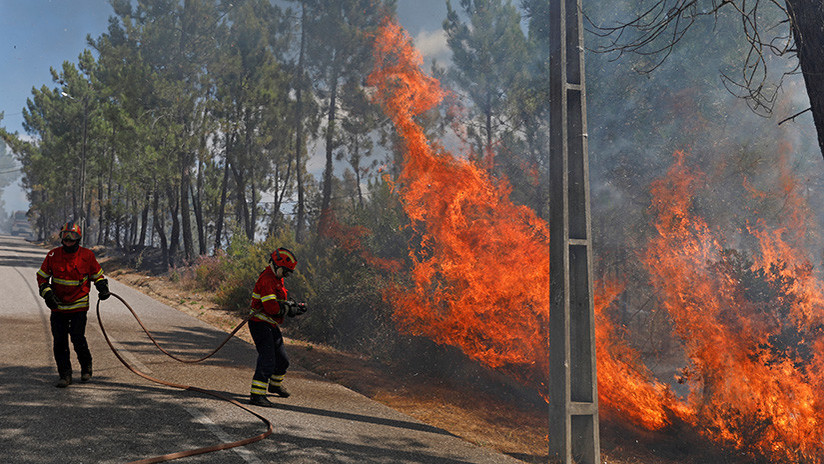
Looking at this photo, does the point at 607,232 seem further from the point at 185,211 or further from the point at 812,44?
the point at 185,211

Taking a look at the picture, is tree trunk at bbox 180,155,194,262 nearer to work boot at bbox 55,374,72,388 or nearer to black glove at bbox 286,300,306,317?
work boot at bbox 55,374,72,388

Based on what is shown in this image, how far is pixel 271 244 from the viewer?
16.0 m

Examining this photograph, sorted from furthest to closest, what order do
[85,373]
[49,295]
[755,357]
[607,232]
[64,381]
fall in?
1. [607,232]
2. [755,357]
3. [85,373]
4. [64,381]
5. [49,295]

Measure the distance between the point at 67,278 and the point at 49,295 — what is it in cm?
27

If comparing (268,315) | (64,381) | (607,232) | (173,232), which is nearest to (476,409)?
(268,315)

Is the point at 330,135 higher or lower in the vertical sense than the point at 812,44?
higher

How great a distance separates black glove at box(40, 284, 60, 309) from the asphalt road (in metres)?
0.93

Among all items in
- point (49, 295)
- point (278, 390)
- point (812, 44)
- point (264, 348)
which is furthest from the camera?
point (278, 390)

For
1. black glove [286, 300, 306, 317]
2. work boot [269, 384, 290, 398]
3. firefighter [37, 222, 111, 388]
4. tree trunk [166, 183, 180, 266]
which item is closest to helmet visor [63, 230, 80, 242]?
firefighter [37, 222, 111, 388]

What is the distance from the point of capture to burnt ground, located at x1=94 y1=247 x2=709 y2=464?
6.59 m

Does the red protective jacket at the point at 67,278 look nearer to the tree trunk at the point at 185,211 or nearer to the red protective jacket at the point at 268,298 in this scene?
the red protective jacket at the point at 268,298

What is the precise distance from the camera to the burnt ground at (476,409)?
6.59 meters

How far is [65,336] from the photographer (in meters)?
6.00

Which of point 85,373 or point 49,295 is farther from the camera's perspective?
point 85,373
